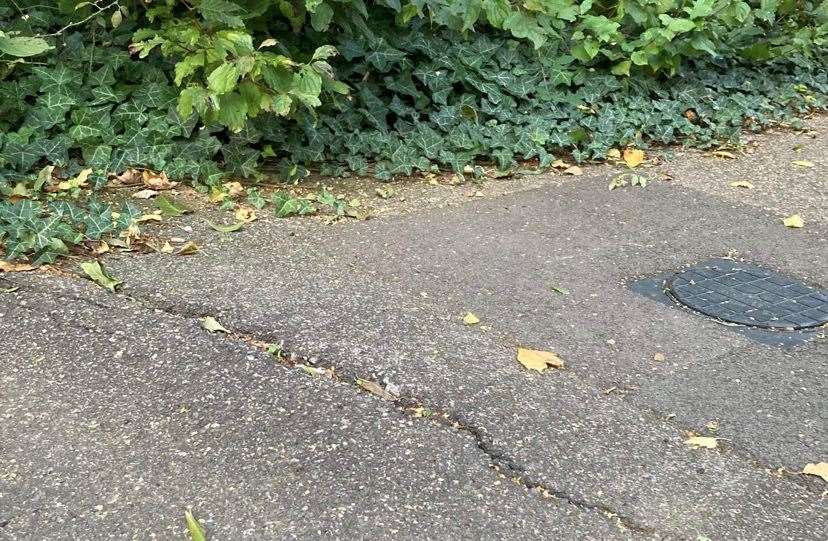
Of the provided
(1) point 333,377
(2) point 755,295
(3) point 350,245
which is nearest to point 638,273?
(2) point 755,295

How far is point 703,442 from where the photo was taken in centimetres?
271

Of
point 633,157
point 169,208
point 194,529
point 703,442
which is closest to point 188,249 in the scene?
point 169,208

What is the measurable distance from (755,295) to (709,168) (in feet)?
6.21

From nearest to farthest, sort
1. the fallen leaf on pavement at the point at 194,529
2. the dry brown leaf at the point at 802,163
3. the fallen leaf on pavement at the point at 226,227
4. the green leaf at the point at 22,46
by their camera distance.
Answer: the fallen leaf on pavement at the point at 194,529 < the green leaf at the point at 22,46 < the fallen leaf on pavement at the point at 226,227 < the dry brown leaf at the point at 802,163

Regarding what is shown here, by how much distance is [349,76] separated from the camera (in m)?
5.45

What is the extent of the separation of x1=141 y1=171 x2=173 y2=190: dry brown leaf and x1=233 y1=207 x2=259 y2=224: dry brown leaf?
444 mm

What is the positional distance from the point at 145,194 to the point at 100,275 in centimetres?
100

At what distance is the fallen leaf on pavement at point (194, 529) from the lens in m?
2.22

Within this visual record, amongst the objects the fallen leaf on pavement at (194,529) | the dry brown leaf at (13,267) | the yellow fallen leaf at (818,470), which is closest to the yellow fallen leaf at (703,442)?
the yellow fallen leaf at (818,470)

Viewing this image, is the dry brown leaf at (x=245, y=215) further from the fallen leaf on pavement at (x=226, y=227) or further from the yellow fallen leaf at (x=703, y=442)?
the yellow fallen leaf at (x=703, y=442)

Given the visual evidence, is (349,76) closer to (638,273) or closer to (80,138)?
(80,138)

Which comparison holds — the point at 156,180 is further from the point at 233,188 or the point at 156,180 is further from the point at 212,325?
the point at 212,325

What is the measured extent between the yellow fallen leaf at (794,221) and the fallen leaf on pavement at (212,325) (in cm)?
294

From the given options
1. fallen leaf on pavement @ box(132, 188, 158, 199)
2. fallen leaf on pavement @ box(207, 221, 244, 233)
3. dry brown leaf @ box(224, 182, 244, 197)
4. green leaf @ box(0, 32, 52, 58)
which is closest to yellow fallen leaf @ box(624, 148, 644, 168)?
dry brown leaf @ box(224, 182, 244, 197)
